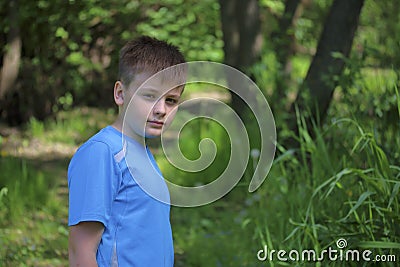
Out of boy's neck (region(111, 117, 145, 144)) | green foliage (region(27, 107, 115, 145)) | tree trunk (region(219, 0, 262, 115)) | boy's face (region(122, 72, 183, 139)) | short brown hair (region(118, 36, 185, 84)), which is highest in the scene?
short brown hair (region(118, 36, 185, 84))

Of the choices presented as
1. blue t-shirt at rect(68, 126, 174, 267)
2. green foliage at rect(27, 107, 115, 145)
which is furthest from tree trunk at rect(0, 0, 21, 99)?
blue t-shirt at rect(68, 126, 174, 267)

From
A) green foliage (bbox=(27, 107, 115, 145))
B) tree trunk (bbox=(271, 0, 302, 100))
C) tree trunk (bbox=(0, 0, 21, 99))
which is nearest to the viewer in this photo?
tree trunk (bbox=(271, 0, 302, 100))

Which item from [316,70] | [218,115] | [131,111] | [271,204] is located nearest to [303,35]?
[218,115]

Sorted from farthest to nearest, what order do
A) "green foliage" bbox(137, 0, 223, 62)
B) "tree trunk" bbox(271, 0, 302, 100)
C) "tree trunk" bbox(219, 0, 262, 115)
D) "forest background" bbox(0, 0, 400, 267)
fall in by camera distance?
"green foliage" bbox(137, 0, 223, 62) → "tree trunk" bbox(219, 0, 262, 115) → "tree trunk" bbox(271, 0, 302, 100) → "forest background" bbox(0, 0, 400, 267)

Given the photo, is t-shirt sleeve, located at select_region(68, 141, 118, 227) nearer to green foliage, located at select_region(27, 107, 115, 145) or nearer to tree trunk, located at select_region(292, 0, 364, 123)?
tree trunk, located at select_region(292, 0, 364, 123)

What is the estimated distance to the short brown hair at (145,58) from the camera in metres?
Result: 2.14

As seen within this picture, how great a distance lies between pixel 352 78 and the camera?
460 cm

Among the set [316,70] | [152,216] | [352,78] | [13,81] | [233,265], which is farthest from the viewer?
[13,81]

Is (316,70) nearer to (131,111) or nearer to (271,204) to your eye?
(271,204)

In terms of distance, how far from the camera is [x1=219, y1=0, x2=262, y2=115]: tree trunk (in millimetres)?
6164

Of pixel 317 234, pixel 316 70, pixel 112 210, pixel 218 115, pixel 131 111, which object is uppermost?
pixel 131 111

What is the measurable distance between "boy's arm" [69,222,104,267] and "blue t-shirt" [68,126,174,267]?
3 centimetres

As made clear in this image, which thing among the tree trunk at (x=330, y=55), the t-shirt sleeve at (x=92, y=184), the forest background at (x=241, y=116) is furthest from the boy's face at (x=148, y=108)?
the tree trunk at (x=330, y=55)

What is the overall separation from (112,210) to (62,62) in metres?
6.25
